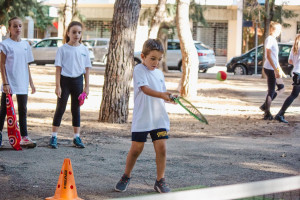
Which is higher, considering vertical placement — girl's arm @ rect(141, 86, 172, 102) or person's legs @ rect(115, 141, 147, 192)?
girl's arm @ rect(141, 86, 172, 102)

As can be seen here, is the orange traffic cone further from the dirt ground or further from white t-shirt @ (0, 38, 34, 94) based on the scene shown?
white t-shirt @ (0, 38, 34, 94)

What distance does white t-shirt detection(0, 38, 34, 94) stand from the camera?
7.43 metres

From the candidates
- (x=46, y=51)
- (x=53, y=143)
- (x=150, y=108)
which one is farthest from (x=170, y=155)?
(x=46, y=51)

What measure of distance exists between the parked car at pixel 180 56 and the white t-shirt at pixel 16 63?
2285 cm

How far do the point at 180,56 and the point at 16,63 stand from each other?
24.6m

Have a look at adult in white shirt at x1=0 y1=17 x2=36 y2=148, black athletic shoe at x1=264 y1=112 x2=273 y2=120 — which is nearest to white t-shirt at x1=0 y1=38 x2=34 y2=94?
adult in white shirt at x1=0 y1=17 x2=36 y2=148

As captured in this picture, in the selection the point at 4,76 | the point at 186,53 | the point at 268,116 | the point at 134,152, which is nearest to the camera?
the point at 134,152

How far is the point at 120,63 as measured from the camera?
10.4 m

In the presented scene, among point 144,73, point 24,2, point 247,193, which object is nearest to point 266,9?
point 24,2

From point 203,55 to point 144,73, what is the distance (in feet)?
84.6

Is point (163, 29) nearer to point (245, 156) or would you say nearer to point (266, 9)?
point (266, 9)

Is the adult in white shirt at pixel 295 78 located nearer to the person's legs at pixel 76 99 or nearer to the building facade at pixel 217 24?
the person's legs at pixel 76 99

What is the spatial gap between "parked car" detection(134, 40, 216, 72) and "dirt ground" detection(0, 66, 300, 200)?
58.2 ft

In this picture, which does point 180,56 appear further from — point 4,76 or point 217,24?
point 4,76
